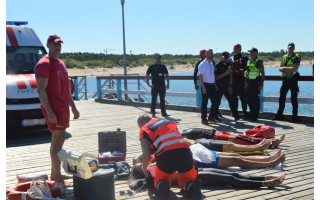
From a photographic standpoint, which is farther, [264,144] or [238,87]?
[238,87]

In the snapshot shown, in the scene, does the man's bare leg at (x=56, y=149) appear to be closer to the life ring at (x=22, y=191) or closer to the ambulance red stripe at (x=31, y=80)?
the life ring at (x=22, y=191)

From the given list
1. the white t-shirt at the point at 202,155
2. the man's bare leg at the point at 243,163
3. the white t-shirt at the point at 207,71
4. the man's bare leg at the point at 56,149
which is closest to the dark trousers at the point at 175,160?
the white t-shirt at the point at 202,155

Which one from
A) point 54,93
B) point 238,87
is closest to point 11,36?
point 54,93

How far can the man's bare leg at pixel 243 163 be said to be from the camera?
5512mm

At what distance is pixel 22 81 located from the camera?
845 cm

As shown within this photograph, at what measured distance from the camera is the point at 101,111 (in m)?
13.9

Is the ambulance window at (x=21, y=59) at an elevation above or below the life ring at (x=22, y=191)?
above

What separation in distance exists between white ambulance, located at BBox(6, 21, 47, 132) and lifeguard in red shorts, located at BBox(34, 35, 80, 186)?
12.1ft

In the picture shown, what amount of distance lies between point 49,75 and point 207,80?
5.53 metres

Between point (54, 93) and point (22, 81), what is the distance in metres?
3.83

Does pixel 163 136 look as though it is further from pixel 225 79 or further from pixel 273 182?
pixel 225 79

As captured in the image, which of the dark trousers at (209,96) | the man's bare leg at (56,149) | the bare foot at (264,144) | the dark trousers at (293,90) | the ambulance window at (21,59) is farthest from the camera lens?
the dark trousers at (209,96)

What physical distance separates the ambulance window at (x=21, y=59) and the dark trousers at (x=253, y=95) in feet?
17.5

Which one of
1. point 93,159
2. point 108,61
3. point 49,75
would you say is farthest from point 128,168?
point 108,61
